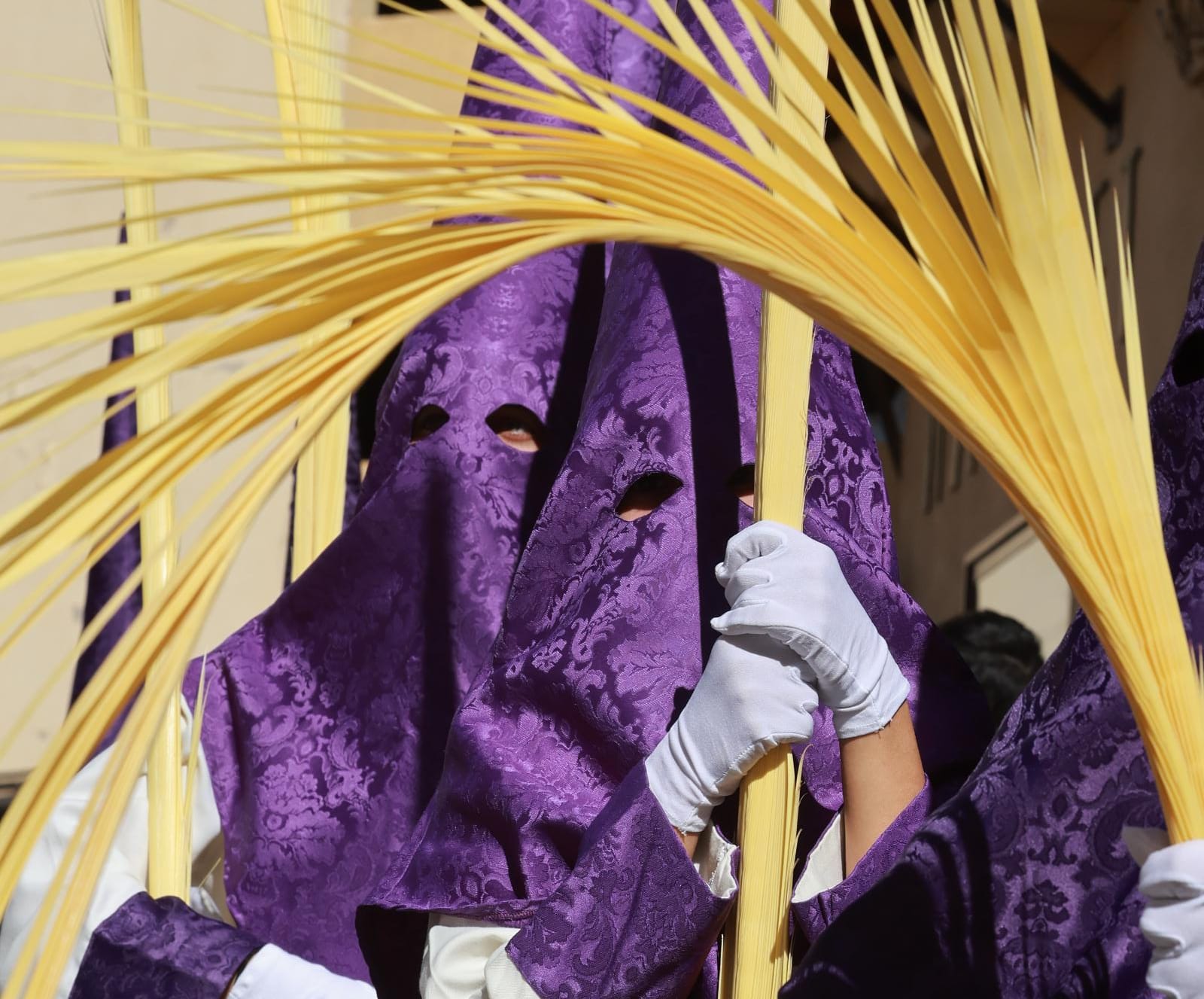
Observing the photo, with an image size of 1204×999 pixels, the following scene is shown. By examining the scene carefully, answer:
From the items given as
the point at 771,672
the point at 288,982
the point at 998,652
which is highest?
the point at 998,652

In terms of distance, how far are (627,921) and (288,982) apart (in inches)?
15.3

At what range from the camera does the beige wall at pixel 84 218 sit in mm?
3150

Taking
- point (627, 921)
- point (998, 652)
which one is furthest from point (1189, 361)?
point (998, 652)

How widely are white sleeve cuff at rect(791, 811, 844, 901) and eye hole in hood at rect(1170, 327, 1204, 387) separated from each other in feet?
1.40

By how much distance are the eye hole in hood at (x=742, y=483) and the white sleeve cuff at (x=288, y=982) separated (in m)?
0.55

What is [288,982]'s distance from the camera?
4.65 feet

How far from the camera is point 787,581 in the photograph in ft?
3.81

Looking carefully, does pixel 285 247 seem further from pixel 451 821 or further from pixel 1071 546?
pixel 451 821

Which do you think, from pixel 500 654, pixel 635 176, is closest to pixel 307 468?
pixel 500 654

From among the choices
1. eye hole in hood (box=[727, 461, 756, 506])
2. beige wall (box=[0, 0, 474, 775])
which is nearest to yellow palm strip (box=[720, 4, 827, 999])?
eye hole in hood (box=[727, 461, 756, 506])

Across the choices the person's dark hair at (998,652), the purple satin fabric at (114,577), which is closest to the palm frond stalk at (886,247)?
the purple satin fabric at (114,577)

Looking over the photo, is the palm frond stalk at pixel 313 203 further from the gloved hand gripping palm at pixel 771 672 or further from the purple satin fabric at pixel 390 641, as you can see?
the gloved hand gripping palm at pixel 771 672

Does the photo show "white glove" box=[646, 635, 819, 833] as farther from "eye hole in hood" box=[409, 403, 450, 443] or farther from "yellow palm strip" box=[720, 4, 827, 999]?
"eye hole in hood" box=[409, 403, 450, 443]

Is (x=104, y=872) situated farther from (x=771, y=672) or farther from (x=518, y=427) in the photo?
(x=771, y=672)
